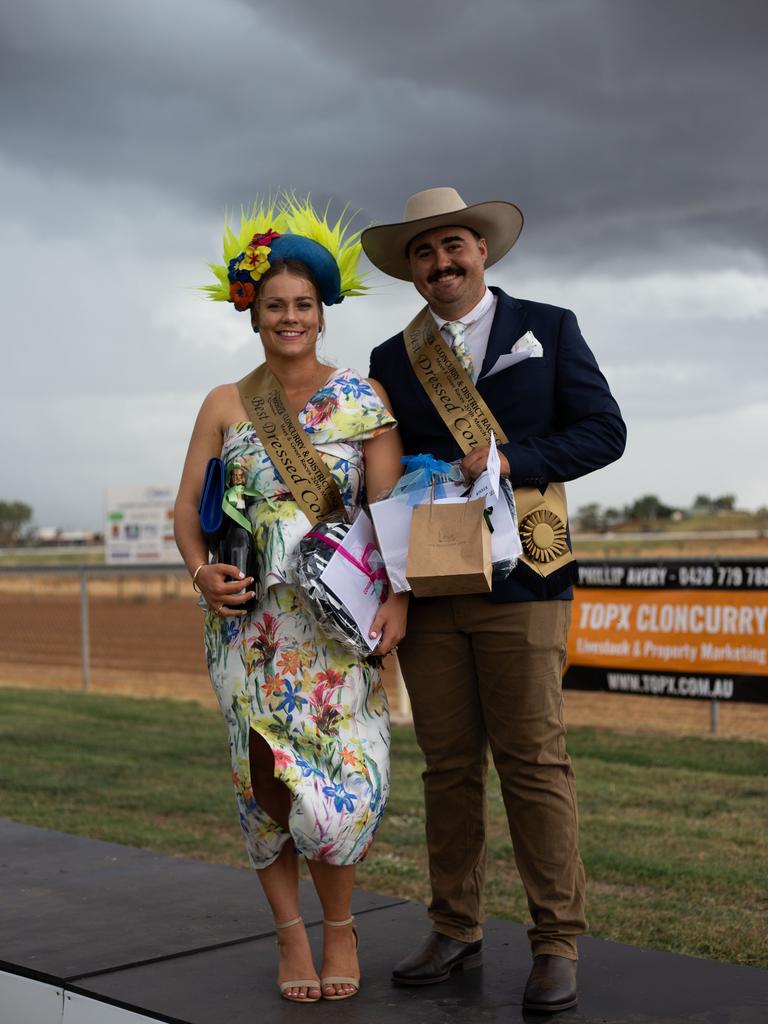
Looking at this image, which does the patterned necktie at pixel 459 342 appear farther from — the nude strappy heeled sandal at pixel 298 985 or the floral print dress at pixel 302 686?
the nude strappy heeled sandal at pixel 298 985

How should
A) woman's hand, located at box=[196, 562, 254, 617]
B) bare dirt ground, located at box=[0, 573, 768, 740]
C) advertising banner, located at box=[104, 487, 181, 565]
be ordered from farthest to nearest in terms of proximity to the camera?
advertising banner, located at box=[104, 487, 181, 565] → bare dirt ground, located at box=[0, 573, 768, 740] → woman's hand, located at box=[196, 562, 254, 617]

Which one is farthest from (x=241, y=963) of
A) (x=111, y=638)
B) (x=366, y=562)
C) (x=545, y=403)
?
(x=111, y=638)

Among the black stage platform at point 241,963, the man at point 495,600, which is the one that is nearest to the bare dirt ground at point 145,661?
the black stage platform at point 241,963

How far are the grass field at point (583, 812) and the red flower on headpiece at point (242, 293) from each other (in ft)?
9.53

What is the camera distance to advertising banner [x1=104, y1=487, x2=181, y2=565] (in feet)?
63.9

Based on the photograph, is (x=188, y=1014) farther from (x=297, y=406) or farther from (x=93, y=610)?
(x=93, y=610)

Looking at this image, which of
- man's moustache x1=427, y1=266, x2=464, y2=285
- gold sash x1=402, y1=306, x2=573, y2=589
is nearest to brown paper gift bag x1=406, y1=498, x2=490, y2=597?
gold sash x1=402, y1=306, x2=573, y2=589

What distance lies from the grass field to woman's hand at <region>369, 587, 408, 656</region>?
6.93ft

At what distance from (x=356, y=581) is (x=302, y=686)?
334mm

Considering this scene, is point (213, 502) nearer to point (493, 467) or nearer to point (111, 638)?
point (493, 467)

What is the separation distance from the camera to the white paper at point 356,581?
329 centimetres

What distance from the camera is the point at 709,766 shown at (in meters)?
8.64

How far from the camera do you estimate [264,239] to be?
357 centimetres

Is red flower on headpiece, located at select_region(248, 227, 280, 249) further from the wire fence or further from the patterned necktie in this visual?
the wire fence
